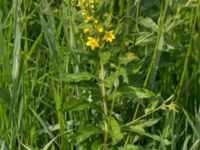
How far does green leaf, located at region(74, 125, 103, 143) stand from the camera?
4.50 feet

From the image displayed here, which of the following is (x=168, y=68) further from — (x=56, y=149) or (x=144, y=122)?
(x=56, y=149)

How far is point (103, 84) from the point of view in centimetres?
142

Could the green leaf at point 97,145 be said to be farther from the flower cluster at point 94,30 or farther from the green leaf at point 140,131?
the flower cluster at point 94,30

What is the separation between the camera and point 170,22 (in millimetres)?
1677

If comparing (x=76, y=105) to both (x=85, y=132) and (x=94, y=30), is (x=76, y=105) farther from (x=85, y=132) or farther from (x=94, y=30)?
(x=94, y=30)

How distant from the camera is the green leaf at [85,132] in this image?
4.50 ft

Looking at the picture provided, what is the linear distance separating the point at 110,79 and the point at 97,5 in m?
0.30

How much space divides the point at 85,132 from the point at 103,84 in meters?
0.15

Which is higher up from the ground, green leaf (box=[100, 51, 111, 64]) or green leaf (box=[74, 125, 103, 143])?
green leaf (box=[100, 51, 111, 64])

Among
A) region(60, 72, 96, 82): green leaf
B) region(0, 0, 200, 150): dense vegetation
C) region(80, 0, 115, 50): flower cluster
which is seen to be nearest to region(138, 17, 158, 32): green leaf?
region(0, 0, 200, 150): dense vegetation

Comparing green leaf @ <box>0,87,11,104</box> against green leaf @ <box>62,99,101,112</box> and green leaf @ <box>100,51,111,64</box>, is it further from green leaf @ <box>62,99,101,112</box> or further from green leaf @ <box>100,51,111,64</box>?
green leaf @ <box>100,51,111,64</box>

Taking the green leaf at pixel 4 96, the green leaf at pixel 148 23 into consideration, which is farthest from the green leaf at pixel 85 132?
the green leaf at pixel 148 23

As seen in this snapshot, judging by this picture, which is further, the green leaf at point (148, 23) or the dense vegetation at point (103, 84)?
the green leaf at point (148, 23)

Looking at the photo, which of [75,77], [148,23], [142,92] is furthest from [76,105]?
[148,23]
